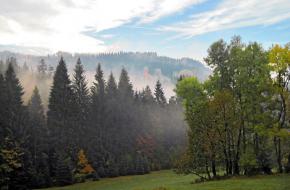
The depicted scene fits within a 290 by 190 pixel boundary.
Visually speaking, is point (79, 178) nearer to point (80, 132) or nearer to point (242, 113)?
point (80, 132)

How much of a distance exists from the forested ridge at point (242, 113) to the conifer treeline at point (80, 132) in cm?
3053

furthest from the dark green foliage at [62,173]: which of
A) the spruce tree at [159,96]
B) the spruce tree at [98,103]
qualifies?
the spruce tree at [159,96]

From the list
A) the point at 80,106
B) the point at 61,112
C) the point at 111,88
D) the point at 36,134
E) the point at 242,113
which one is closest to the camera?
the point at 242,113

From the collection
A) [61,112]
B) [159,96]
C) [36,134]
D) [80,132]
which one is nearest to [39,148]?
[36,134]

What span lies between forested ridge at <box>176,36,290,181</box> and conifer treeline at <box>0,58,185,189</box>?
30528 millimetres

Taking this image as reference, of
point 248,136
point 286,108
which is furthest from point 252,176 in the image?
point 286,108

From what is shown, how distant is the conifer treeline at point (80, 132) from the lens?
62.6m

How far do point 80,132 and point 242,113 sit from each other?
149 feet

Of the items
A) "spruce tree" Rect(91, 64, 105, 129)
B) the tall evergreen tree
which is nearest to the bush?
the tall evergreen tree

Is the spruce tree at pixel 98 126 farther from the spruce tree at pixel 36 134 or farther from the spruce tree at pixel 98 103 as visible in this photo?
the spruce tree at pixel 36 134

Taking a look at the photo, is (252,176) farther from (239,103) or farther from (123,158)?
(123,158)

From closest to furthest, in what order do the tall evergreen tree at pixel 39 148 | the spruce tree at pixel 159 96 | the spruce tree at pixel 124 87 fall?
the tall evergreen tree at pixel 39 148
the spruce tree at pixel 124 87
the spruce tree at pixel 159 96

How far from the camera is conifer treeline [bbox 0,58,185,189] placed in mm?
62562

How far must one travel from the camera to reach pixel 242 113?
140 ft
